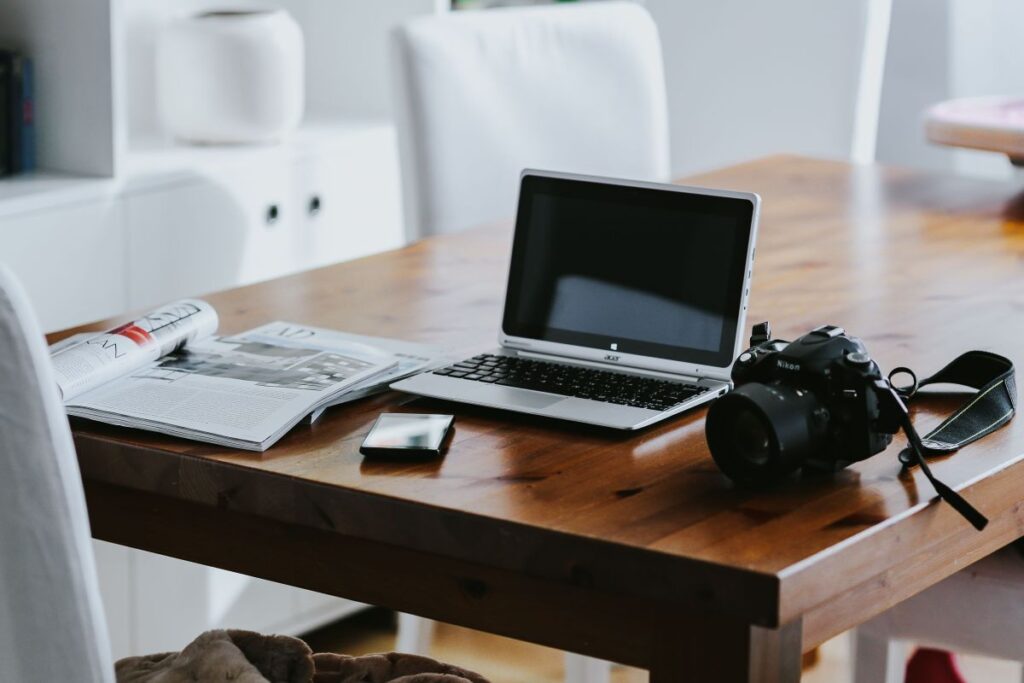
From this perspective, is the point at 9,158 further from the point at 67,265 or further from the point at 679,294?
the point at 679,294

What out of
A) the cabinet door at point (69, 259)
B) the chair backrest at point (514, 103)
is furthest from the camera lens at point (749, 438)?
the cabinet door at point (69, 259)

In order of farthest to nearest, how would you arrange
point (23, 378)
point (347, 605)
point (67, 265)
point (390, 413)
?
point (347, 605) < point (67, 265) < point (390, 413) < point (23, 378)

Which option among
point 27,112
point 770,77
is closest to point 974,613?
point 27,112

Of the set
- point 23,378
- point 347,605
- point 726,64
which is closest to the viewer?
point 23,378

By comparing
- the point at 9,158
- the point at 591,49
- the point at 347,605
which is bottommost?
the point at 347,605

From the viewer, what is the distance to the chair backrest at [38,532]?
958 mm

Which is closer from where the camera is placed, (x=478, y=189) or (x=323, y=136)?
(x=478, y=189)

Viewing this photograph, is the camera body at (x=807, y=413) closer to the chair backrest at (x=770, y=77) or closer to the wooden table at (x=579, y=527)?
the wooden table at (x=579, y=527)

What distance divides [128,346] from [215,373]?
0.08 metres

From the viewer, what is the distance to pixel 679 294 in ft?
4.47

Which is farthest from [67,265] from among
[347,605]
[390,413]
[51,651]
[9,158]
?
[51,651]

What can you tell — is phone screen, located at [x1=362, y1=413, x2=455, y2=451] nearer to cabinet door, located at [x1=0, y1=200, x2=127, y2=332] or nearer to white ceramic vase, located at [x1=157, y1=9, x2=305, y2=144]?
cabinet door, located at [x1=0, y1=200, x2=127, y2=332]

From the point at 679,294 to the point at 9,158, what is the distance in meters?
1.35

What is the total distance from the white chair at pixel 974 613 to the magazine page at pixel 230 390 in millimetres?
623
